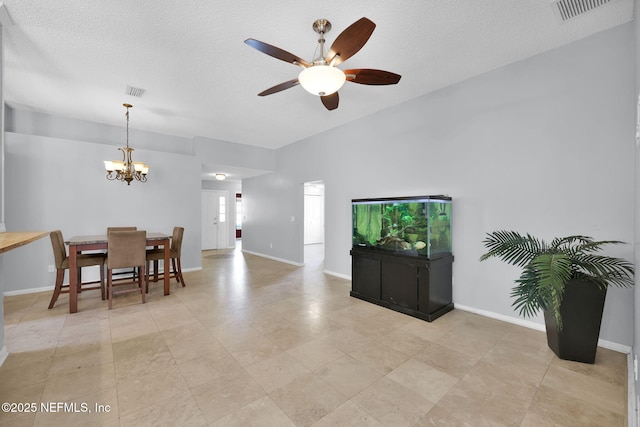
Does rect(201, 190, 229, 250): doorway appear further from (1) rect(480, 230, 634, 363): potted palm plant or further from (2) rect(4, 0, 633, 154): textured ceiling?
(1) rect(480, 230, 634, 363): potted palm plant

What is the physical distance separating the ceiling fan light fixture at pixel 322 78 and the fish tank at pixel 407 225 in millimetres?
1608

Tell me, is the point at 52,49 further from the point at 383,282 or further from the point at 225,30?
the point at 383,282

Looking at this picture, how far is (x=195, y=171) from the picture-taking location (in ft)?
17.7

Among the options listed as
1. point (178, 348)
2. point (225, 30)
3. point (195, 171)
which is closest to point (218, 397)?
point (178, 348)

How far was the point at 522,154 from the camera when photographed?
9.15ft

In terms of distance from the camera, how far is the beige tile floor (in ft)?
5.18

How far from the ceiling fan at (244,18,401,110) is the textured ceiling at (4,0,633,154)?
0.44 metres

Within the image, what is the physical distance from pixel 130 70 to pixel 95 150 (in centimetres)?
226

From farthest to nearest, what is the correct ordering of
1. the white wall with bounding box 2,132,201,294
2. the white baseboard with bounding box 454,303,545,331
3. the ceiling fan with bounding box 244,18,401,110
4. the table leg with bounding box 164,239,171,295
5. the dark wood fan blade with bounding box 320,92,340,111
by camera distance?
the white wall with bounding box 2,132,201,294 < the table leg with bounding box 164,239,171,295 < the white baseboard with bounding box 454,303,545,331 < the dark wood fan blade with bounding box 320,92,340,111 < the ceiling fan with bounding box 244,18,401,110

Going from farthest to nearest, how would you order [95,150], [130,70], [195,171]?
[195,171], [95,150], [130,70]

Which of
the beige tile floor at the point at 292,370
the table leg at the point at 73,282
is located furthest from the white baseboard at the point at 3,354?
the table leg at the point at 73,282

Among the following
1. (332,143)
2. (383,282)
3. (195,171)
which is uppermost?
(332,143)

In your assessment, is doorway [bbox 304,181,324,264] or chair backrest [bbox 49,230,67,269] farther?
doorway [bbox 304,181,324,264]

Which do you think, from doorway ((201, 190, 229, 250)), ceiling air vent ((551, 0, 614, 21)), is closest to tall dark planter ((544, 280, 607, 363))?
ceiling air vent ((551, 0, 614, 21))
